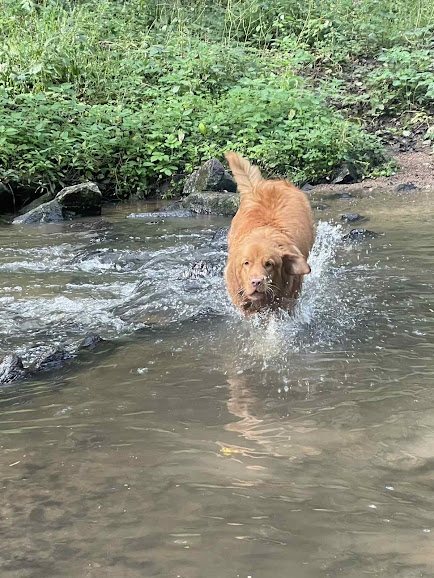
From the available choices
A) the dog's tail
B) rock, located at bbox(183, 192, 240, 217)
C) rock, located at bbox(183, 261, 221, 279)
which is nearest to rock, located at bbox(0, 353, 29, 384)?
rock, located at bbox(183, 261, 221, 279)

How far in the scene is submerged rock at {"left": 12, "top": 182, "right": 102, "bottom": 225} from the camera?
9312 millimetres

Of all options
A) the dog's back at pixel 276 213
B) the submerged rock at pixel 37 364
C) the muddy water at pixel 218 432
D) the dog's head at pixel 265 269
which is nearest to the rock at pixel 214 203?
the dog's back at pixel 276 213

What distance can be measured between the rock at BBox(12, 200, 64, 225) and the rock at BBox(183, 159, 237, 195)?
2.15m

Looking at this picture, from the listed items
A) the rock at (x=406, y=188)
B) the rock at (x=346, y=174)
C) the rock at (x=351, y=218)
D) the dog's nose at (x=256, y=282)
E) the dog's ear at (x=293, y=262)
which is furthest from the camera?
the rock at (x=346, y=174)

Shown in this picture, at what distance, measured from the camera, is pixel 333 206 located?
31.1 ft

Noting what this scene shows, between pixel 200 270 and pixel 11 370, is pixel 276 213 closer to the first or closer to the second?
pixel 200 270

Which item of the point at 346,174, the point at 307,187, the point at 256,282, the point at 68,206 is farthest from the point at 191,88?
the point at 256,282

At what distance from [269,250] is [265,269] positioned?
14 cm

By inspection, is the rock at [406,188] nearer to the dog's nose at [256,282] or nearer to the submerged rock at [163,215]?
the submerged rock at [163,215]

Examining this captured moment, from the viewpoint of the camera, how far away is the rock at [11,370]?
3.68 metres

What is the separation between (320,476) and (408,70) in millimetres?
12821

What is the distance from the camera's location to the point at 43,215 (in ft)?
30.6

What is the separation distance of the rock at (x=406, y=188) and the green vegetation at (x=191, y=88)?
42.9 inches

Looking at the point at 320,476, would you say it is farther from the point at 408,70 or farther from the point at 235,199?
the point at 408,70
